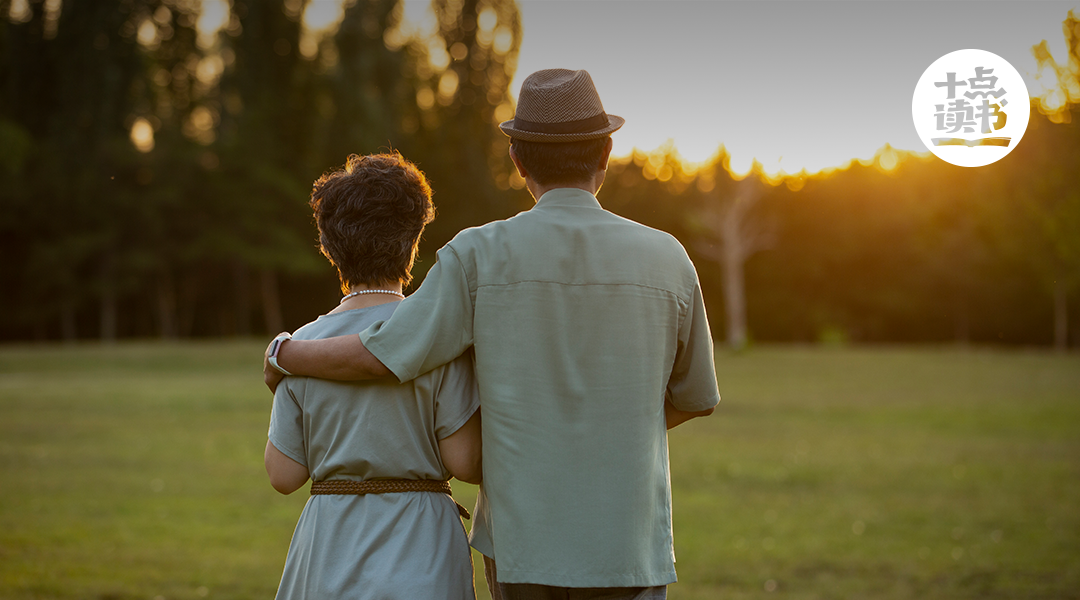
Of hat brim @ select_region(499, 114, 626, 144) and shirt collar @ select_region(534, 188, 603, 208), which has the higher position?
hat brim @ select_region(499, 114, 626, 144)

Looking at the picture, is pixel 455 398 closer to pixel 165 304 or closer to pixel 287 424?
pixel 287 424

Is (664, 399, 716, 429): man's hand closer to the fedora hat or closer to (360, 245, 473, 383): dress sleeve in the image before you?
(360, 245, 473, 383): dress sleeve

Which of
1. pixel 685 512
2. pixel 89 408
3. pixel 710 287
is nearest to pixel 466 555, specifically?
pixel 685 512

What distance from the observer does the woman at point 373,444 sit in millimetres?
2131

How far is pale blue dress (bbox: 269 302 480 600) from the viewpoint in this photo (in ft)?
6.97

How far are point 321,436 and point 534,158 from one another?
82 cm

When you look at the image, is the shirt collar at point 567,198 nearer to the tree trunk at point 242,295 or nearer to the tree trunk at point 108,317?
the tree trunk at point 108,317

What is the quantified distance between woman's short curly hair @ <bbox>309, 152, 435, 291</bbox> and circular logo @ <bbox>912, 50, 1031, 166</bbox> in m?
3.62

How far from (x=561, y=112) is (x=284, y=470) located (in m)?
1.07

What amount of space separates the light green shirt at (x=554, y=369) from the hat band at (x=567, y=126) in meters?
0.20

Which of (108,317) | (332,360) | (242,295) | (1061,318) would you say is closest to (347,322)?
(332,360)

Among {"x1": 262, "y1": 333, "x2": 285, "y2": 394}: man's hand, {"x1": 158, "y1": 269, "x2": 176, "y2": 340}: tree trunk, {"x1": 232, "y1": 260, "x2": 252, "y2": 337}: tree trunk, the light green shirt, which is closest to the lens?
the light green shirt

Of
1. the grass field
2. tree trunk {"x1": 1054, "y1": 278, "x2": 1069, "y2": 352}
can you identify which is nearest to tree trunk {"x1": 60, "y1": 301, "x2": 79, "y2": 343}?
the grass field

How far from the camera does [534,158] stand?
212cm
